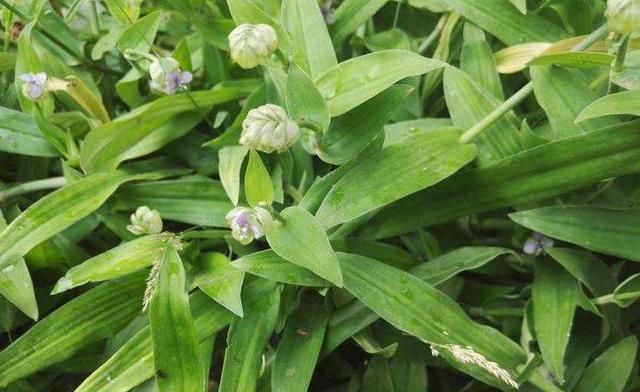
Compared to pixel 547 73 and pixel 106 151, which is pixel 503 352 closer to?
pixel 547 73

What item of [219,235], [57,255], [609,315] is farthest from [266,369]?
[609,315]

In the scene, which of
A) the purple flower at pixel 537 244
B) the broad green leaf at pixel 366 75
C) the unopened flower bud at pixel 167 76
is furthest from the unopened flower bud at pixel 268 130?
the purple flower at pixel 537 244

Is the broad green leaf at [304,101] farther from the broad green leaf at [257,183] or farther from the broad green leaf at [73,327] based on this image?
the broad green leaf at [73,327]

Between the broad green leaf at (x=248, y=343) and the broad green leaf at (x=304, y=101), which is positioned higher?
the broad green leaf at (x=304, y=101)

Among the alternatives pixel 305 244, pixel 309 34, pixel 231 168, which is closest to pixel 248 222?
pixel 305 244

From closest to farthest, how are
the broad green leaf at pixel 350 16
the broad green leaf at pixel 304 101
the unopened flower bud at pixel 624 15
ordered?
the unopened flower bud at pixel 624 15 < the broad green leaf at pixel 304 101 < the broad green leaf at pixel 350 16

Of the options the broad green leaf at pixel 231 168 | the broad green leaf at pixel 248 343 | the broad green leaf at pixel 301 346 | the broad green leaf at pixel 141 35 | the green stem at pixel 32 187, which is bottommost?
the broad green leaf at pixel 301 346

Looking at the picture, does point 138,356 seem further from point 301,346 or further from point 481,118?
point 481,118
